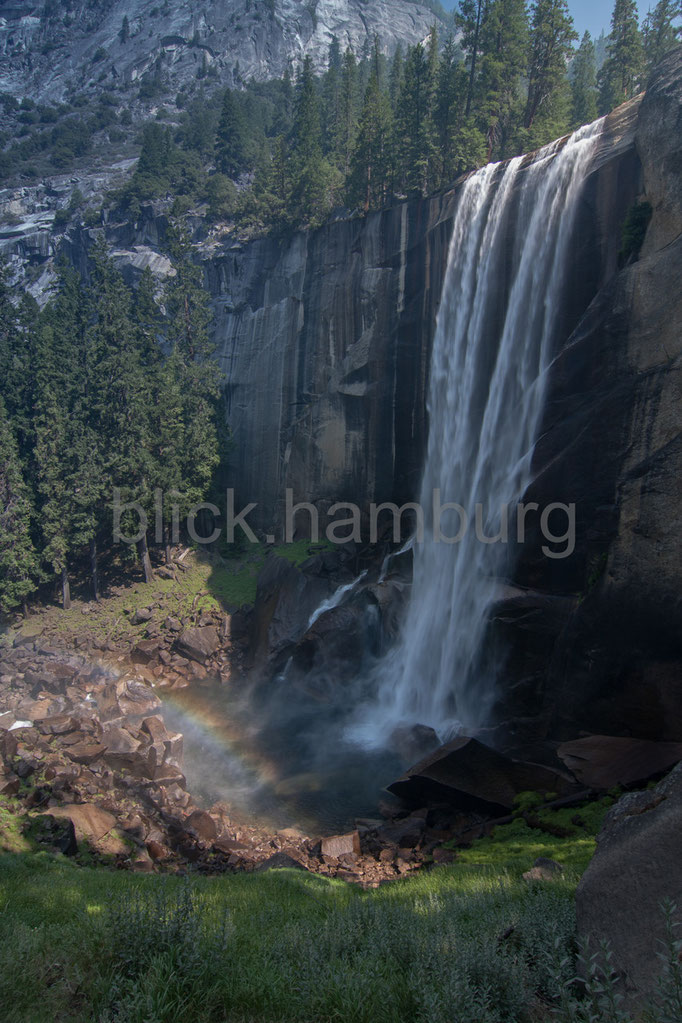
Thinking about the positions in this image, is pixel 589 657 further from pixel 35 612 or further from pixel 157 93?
pixel 157 93

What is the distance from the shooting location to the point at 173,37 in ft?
368

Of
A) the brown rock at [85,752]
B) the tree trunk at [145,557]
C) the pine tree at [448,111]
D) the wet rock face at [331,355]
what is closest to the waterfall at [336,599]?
the wet rock face at [331,355]

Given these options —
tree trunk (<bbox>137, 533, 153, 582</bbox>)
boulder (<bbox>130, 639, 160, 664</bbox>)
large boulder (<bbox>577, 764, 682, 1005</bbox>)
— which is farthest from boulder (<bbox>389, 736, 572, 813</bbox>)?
tree trunk (<bbox>137, 533, 153, 582</bbox>)

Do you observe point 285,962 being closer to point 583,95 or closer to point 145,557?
point 145,557

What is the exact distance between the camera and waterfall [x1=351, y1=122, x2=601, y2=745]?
834 inches

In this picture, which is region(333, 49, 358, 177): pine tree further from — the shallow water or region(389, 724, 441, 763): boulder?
region(389, 724, 441, 763): boulder

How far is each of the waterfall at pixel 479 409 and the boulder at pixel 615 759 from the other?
4939 millimetres

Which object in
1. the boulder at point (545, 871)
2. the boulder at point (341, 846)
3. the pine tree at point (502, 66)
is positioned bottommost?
the boulder at point (341, 846)

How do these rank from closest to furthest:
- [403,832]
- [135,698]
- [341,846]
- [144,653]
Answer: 1. [341,846]
2. [403,832]
3. [135,698]
4. [144,653]

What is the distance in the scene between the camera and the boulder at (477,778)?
48.7 ft

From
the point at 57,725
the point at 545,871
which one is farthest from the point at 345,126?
the point at 545,871

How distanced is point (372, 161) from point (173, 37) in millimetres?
102076

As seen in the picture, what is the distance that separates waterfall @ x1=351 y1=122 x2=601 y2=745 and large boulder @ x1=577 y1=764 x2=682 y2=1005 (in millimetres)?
12651

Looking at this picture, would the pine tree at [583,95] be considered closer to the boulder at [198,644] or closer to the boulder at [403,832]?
the boulder at [198,644]
